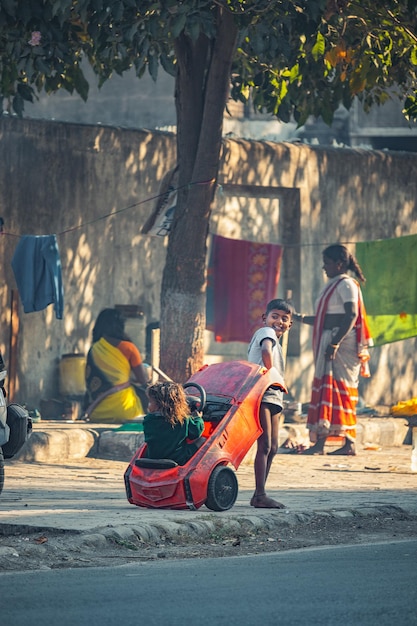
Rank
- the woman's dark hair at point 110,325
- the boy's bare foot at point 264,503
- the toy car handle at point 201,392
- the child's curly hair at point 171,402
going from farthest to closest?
the woman's dark hair at point 110,325 < the boy's bare foot at point 264,503 < the toy car handle at point 201,392 < the child's curly hair at point 171,402

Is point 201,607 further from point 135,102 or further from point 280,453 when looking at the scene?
point 135,102

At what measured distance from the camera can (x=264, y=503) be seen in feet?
32.3

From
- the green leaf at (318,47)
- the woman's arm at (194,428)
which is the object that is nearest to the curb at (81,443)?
the woman's arm at (194,428)

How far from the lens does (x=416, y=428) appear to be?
41.3 ft

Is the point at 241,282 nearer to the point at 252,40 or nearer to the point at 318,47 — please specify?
the point at 318,47

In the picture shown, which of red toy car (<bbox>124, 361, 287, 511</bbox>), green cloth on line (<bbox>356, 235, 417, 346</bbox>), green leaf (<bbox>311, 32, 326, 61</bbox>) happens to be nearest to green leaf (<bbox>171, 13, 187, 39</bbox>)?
green leaf (<bbox>311, 32, 326, 61</bbox>)

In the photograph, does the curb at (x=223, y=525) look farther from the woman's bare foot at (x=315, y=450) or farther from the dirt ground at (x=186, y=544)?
the woman's bare foot at (x=315, y=450)

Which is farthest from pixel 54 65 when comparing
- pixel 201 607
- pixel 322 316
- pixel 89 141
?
pixel 201 607

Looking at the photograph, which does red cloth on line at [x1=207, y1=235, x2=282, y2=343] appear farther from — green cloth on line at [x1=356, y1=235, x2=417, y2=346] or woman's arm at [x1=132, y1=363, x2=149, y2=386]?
woman's arm at [x1=132, y1=363, x2=149, y2=386]

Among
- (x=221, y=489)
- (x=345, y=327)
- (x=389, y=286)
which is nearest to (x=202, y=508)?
(x=221, y=489)

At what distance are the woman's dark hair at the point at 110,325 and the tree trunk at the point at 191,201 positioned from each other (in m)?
1.25

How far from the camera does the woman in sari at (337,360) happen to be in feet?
46.8

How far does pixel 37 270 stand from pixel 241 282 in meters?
2.95

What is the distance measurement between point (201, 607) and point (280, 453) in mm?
8132
